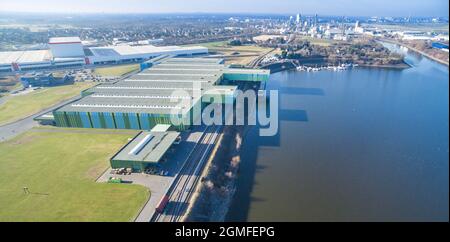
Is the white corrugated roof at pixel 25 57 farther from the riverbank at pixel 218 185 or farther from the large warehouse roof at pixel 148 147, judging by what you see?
the riverbank at pixel 218 185

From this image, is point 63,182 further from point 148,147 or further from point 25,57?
point 25,57

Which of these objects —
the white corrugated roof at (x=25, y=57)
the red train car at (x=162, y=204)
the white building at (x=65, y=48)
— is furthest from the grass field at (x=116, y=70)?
the red train car at (x=162, y=204)

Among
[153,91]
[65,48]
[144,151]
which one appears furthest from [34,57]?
[144,151]

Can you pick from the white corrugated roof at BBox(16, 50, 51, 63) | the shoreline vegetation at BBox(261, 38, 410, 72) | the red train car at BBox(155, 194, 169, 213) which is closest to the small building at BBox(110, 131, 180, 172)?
the red train car at BBox(155, 194, 169, 213)

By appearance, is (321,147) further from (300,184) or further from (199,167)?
(199,167)

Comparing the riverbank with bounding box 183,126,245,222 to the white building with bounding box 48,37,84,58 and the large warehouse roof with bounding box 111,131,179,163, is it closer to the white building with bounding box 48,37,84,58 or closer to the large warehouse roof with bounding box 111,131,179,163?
the large warehouse roof with bounding box 111,131,179,163

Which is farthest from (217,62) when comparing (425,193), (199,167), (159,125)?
(425,193)
